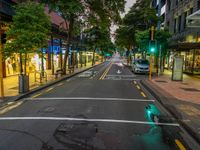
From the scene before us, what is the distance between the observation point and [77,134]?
20.8ft

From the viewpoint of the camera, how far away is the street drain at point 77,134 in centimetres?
560

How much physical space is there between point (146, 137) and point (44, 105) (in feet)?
17.7

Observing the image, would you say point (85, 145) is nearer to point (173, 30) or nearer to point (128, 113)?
point (128, 113)

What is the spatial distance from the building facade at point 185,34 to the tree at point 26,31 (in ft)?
48.0

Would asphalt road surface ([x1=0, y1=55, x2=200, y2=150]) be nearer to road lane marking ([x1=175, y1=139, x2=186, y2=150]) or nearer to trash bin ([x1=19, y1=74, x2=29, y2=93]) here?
road lane marking ([x1=175, y1=139, x2=186, y2=150])

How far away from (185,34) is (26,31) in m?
21.8

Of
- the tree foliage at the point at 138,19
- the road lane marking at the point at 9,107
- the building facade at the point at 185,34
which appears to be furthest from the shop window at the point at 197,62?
the road lane marking at the point at 9,107

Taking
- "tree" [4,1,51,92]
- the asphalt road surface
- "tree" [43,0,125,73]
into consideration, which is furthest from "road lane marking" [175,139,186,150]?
"tree" [43,0,125,73]

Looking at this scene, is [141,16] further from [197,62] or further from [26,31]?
[26,31]

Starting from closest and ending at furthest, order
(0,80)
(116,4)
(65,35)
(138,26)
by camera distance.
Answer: (0,80)
(116,4)
(65,35)
(138,26)

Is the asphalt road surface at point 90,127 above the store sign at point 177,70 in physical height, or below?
below

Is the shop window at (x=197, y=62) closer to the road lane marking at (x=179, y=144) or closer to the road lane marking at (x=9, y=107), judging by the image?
the road lane marking at (x=9, y=107)

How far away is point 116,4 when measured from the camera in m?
25.9

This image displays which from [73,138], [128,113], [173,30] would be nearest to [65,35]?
[173,30]
